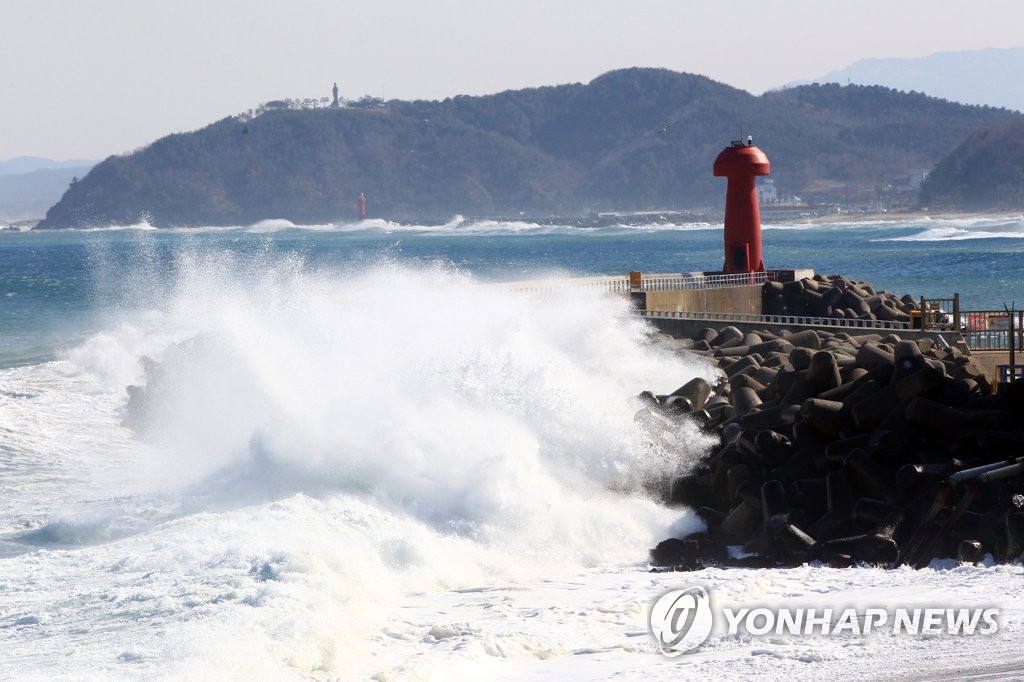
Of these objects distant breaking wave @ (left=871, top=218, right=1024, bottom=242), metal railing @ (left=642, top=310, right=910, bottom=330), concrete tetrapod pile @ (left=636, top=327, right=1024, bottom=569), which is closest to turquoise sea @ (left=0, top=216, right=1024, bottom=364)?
distant breaking wave @ (left=871, top=218, right=1024, bottom=242)

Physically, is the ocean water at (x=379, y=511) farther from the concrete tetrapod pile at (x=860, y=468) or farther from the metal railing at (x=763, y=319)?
the metal railing at (x=763, y=319)

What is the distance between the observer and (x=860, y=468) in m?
11.0

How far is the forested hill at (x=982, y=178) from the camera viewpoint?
15512cm

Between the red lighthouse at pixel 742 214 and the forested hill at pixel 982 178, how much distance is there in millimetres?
135451

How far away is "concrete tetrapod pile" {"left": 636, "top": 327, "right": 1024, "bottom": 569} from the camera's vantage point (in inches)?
404

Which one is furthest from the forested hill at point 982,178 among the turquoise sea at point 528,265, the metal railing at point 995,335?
the metal railing at point 995,335

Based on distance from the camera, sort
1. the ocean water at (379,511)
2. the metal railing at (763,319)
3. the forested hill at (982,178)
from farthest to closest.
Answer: the forested hill at (982,178) < the metal railing at (763,319) < the ocean water at (379,511)

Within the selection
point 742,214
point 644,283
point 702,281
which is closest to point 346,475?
point 644,283

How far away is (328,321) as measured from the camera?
57.2ft

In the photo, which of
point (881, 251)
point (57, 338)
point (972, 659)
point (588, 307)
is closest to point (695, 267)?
point (881, 251)

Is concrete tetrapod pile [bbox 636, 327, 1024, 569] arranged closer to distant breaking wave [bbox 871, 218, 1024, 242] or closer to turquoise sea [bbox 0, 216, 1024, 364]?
turquoise sea [bbox 0, 216, 1024, 364]

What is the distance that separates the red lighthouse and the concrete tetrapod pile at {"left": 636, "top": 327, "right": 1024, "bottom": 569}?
13144 millimetres

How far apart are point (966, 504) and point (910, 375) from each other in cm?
175

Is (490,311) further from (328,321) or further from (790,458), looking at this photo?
(790,458)
